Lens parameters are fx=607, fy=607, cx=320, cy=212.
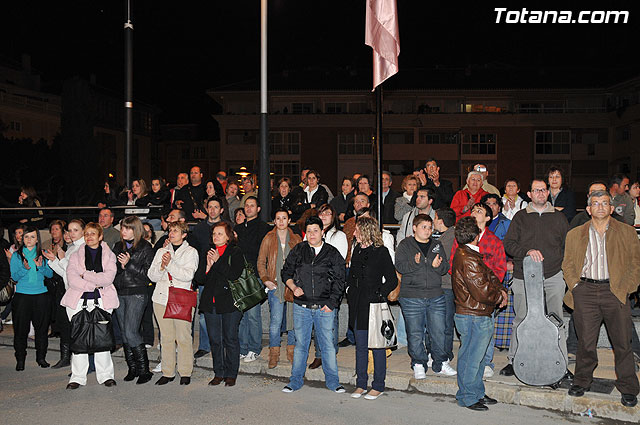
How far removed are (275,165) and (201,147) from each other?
2633 centimetres

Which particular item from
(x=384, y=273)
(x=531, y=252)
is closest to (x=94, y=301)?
(x=384, y=273)

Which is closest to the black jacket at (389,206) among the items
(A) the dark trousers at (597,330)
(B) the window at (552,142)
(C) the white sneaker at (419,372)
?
(C) the white sneaker at (419,372)

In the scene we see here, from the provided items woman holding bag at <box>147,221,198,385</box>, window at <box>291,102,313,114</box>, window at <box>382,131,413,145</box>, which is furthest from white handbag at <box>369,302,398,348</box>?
window at <box>291,102,313,114</box>

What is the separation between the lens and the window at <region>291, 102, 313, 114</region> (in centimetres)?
5309

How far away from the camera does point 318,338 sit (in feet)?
24.5

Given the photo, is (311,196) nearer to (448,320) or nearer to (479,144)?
(448,320)

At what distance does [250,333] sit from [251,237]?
1.42 m

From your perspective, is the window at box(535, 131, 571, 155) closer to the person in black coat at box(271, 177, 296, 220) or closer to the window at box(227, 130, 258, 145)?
the window at box(227, 130, 258, 145)

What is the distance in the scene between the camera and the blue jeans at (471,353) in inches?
257

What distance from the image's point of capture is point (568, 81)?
5269 cm

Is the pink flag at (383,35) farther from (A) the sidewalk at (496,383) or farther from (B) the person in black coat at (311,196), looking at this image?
(A) the sidewalk at (496,383)

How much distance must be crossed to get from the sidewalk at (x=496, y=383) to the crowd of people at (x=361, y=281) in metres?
0.13

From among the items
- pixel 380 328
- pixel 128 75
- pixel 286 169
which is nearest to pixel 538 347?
pixel 380 328

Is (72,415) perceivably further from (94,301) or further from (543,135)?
(543,135)
